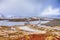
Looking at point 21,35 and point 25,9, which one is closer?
point 21,35

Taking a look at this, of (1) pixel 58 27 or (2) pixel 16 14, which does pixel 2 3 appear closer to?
(2) pixel 16 14

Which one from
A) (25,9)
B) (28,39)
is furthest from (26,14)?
(28,39)

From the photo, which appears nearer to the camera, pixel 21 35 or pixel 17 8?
pixel 21 35

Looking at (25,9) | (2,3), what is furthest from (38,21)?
(2,3)

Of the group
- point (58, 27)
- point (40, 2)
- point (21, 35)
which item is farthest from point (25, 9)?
point (58, 27)

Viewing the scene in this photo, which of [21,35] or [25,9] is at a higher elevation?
[25,9]

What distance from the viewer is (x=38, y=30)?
3943mm

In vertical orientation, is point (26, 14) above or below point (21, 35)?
above

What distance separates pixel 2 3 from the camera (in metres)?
4.07

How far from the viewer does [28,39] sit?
12.7ft

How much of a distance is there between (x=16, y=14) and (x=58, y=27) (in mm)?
1191

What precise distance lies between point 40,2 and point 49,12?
37 centimetres

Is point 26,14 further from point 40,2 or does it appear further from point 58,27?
point 58,27

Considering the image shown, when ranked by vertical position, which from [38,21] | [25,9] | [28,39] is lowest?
[28,39]
